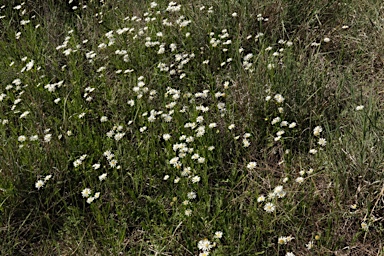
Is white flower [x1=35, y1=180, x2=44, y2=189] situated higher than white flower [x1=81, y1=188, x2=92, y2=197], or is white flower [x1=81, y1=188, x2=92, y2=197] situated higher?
white flower [x1=35, y1=180, x2=44, y2=189]

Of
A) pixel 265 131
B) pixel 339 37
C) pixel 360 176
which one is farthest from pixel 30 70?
pixel 360 176

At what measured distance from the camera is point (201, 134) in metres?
2.86

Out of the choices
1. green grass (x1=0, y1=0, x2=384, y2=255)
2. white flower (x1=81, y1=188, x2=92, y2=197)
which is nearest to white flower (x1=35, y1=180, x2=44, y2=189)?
green grass (x1=0, y1=0, x2=384, y2=255)

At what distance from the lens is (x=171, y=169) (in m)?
2.81

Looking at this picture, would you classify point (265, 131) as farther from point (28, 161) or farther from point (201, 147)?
point (28, 161)

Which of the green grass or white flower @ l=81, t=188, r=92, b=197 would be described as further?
white flower @ l=81, t=188, r=92, b=197

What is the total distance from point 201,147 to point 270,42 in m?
1.26

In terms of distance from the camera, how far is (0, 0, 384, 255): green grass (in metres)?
2.43

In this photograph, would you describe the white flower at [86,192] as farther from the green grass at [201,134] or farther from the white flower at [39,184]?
the white flower at [39,184]

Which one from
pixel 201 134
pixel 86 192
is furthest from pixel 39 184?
pixel 201 134

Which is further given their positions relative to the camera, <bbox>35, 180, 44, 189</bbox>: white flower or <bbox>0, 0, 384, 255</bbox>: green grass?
<bbox>35, 180, 44, 189</bbox>: white flower

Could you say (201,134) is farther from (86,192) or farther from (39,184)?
(39,184)

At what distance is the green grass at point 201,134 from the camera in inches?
95.5

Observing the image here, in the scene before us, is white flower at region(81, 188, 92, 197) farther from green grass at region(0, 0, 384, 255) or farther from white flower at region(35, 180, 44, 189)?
white flower at region(35, 180, 44, 189)
